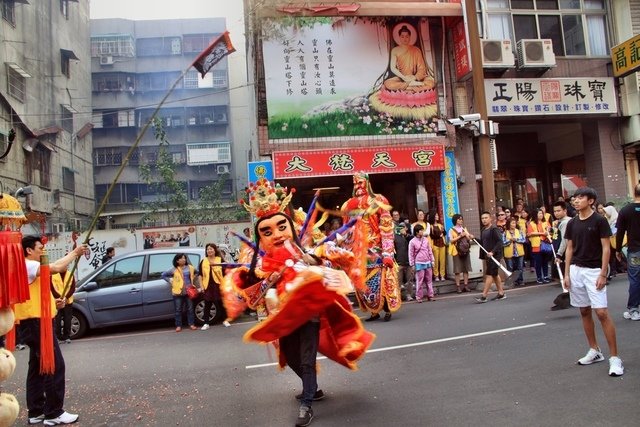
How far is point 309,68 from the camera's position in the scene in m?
13.2

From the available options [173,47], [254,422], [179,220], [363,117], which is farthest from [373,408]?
[173,47]

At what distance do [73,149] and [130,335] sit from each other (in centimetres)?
1677

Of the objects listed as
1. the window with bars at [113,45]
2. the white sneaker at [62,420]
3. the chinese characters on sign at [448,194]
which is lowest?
the white sneaker at [62,420]

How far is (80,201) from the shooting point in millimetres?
23031

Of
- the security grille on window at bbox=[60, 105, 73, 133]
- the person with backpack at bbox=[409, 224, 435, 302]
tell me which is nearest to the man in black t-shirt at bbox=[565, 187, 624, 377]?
the person with backpack at bbox=[409, 224, 435, 302]

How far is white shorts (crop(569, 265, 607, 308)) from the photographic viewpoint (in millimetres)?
4547

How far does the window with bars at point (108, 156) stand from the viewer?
1072 inches

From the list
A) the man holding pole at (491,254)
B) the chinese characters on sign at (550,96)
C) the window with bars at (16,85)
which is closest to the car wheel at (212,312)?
the man holding pole at (491,254)

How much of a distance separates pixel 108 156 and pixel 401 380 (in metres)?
26.0

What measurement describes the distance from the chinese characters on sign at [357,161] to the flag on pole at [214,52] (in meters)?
7.31

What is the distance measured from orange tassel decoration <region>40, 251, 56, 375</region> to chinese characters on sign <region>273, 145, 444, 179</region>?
8.61m

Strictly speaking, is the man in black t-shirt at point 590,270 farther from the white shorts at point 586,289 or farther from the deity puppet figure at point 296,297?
the deity puppet figure at point 296,297

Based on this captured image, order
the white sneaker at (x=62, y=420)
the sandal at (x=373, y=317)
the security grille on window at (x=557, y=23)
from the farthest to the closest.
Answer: the security grille on window at (x=557, y=23) < the sandal at (x=373, y=317) < the white sneaker at (x=62, y=420)

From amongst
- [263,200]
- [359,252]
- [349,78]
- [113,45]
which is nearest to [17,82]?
[349,78]
